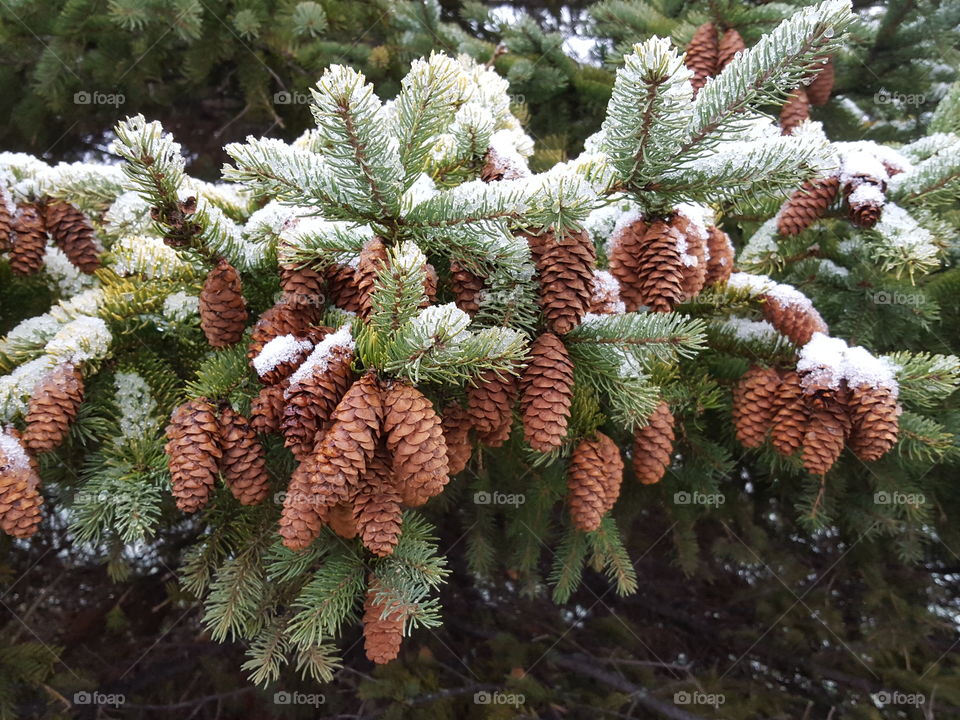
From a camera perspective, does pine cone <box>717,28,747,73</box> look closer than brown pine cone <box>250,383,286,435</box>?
No

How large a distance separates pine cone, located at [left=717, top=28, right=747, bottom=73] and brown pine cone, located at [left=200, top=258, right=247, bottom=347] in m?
1.66

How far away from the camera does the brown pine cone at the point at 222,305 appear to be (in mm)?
1124

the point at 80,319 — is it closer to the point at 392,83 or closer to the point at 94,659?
the point at 392,83

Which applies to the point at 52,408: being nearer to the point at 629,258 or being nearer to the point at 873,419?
the point at 629,258

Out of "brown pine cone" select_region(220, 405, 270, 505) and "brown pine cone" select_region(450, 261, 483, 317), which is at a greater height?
"brown pine cone" select_region(450, 261, 483, 317)

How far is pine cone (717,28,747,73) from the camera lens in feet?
6.63

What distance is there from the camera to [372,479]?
945 mm

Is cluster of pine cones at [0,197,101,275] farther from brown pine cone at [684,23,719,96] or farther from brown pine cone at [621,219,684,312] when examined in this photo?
brown pine cone at [684,23,719,96]

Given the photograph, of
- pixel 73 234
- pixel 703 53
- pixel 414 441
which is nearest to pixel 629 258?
pixel 414 441

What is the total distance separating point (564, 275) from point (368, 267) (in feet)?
0.98

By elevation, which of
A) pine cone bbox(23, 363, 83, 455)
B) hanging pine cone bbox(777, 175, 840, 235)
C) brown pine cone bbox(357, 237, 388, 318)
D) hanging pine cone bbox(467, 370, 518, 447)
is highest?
brown pine cone bbox(357, 237, 388, 318)

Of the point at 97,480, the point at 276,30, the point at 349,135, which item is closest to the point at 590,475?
the point at 349,135

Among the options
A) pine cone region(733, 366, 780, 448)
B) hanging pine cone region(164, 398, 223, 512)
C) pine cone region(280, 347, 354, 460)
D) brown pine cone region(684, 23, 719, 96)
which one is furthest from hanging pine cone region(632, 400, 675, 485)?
brown pine cone region(684, 23, 719, 96)

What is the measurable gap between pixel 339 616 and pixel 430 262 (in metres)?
0.61
